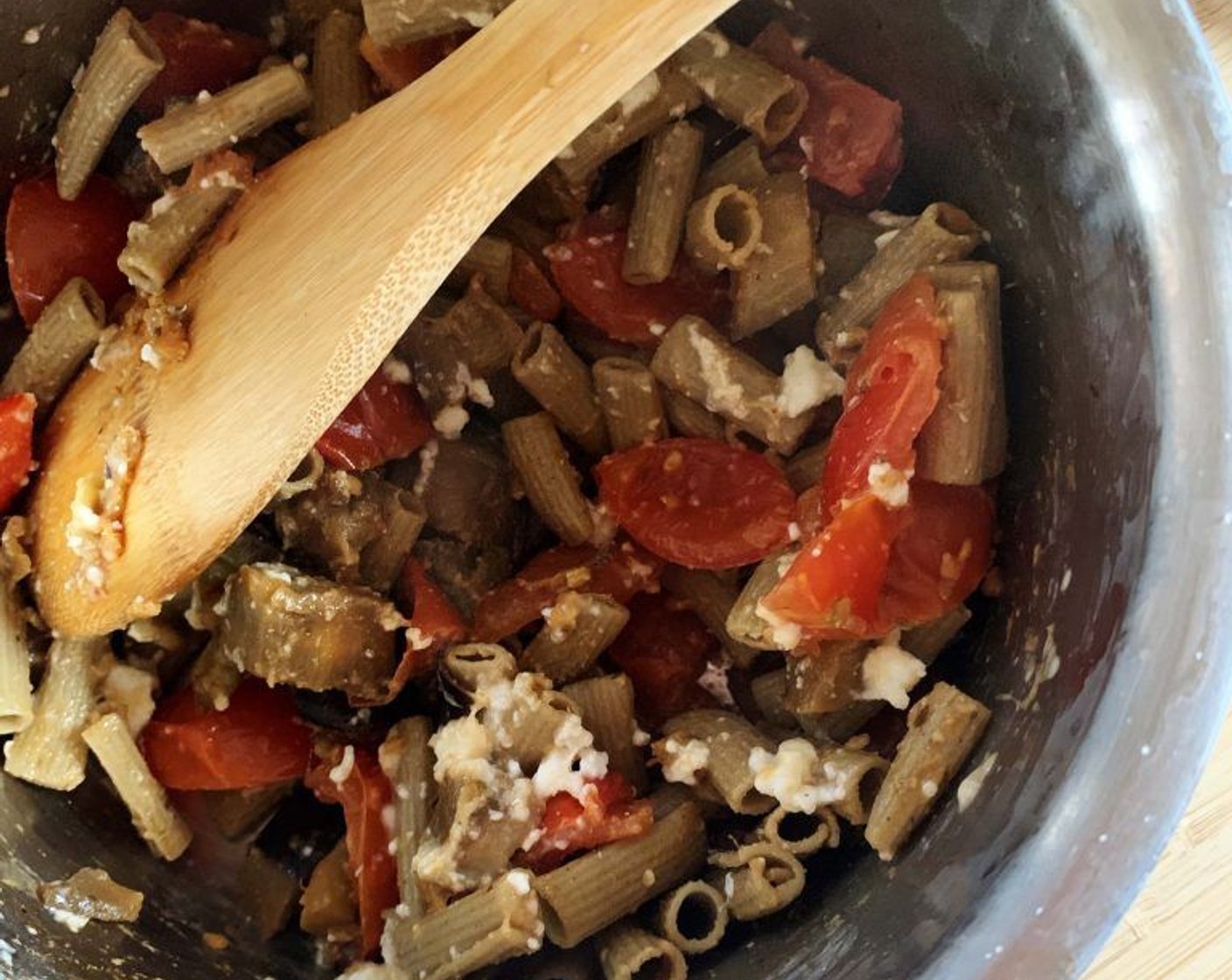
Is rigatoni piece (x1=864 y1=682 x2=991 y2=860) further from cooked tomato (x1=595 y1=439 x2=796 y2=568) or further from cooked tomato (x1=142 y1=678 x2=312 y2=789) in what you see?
cooked tomato (x1=142 y1=678 x2=312 y2=789)

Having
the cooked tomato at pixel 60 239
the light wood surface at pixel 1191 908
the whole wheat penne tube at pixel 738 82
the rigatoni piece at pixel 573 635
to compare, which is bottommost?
the light wood surface at pixel 1191 908

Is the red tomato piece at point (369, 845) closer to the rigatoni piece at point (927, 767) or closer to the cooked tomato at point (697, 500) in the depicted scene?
the cooked tomato at point (697, 500)

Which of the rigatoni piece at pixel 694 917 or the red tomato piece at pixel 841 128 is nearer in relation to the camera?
the rigatoni piece at pixel 694 917

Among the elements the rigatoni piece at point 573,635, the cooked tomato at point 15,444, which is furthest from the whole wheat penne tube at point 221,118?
the rigatoni piece at point 573,635

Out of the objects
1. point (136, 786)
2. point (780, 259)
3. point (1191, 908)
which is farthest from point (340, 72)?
point (1191, 908)

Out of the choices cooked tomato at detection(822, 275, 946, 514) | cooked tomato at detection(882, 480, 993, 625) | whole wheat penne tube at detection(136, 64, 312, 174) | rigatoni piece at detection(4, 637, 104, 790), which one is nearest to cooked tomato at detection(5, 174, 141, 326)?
whole wheat penne tube at detection(136, 64, 312, 174)

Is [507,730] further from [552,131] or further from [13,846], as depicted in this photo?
[552,131]

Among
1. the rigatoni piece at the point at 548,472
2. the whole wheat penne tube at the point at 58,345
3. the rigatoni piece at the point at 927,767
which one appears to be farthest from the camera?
the rigatoni piece at the point at 548,472

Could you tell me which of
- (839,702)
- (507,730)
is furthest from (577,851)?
(839,702)
